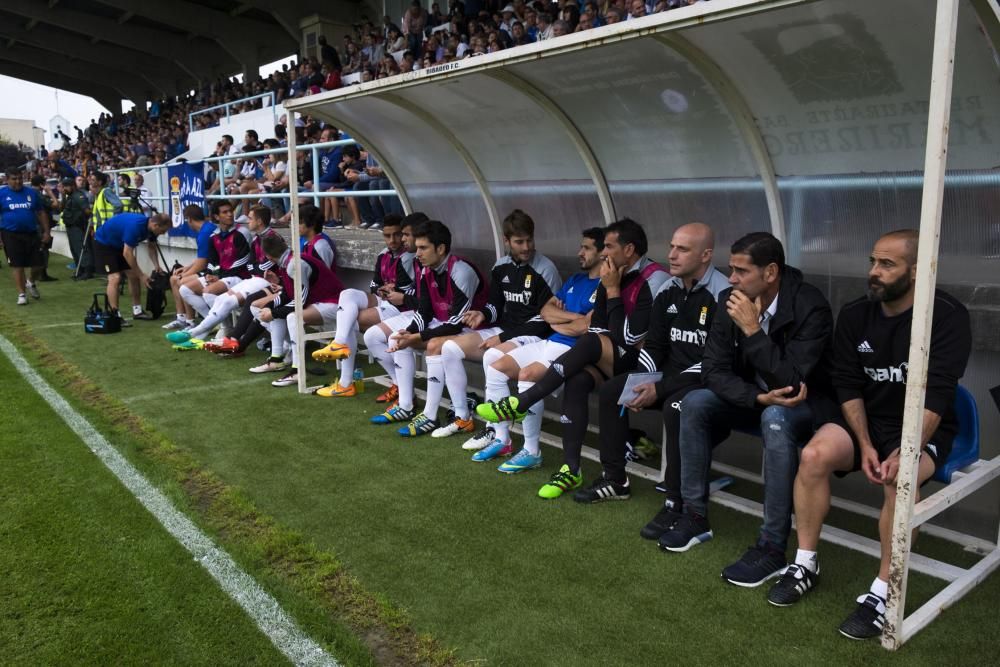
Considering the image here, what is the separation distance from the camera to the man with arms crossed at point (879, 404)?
277cm

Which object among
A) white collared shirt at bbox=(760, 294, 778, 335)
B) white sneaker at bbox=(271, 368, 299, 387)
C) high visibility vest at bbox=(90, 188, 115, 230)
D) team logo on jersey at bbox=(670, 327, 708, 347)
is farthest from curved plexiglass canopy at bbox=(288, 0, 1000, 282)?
high visibility vest at bbox=(90, 188, 115, 230)

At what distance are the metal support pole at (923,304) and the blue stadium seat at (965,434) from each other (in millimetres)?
555

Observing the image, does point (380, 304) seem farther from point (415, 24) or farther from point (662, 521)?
point (415, 24)

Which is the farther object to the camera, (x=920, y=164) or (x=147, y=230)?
(x=147, y=230)

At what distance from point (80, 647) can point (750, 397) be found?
270 centimetres

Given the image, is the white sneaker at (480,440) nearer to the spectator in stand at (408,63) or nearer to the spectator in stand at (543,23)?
the spectator in stand at (543,23)

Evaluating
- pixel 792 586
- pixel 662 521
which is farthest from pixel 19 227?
pixel 792 586

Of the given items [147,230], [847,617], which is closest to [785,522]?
[847,617]

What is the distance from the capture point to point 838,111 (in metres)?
3.62

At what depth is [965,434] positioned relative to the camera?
3.04 meters

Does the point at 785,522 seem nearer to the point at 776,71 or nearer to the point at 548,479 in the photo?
the point at 548,479

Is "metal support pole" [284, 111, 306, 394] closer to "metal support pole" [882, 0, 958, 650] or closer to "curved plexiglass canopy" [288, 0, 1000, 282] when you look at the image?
"curved plexiglass canopy" [288, 0, 1000, 282]

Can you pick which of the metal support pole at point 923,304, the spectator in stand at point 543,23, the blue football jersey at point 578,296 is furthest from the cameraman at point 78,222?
the metal support pole at point 923,304

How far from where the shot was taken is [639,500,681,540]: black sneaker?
348 centimetres
